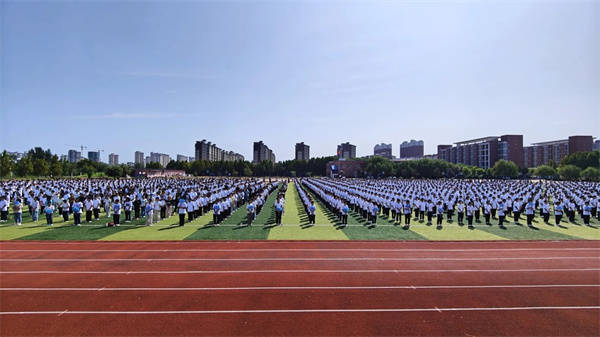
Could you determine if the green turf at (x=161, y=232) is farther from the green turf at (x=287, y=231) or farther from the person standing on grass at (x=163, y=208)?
the person standing on grass at (x=163, y=208)

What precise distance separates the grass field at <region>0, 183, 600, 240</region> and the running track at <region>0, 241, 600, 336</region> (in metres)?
1.87

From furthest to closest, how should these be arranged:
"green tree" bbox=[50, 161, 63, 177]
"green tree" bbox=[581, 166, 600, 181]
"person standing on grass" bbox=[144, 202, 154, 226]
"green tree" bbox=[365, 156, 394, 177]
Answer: "green tree" bbox=[365, 156, 394, 177] < "green tree" bbox=[50, 161, 63, 177] < "green tree" bbox=[581, 166, 600, 181] < "person standing on grass" bbox=[144, 202, 154, 226]

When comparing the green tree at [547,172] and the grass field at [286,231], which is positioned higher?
the green tree at [547,172]

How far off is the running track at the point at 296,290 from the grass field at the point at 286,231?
1870 millimetres

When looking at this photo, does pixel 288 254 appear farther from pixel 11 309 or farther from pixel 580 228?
pixel 580 228

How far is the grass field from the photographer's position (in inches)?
567

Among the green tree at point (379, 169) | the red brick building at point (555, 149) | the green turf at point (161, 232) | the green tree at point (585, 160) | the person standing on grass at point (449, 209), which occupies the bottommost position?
A: the green turf at point (161, 232)

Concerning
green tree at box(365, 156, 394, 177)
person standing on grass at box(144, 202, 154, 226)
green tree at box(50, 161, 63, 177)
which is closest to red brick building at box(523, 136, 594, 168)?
green tree at box(365, 156, 394, 177)

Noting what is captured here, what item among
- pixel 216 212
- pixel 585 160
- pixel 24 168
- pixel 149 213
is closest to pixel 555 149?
pixel 585 160

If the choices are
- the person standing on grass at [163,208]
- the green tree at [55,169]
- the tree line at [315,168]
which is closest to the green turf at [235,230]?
the person standing on grass at [163,208]

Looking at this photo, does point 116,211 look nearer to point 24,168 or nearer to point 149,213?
point 149,213

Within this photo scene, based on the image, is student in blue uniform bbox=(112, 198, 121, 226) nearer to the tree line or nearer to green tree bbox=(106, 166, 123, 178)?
the tree line

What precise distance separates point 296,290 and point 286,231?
25.3 ft

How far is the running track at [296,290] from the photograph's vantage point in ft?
20.8
